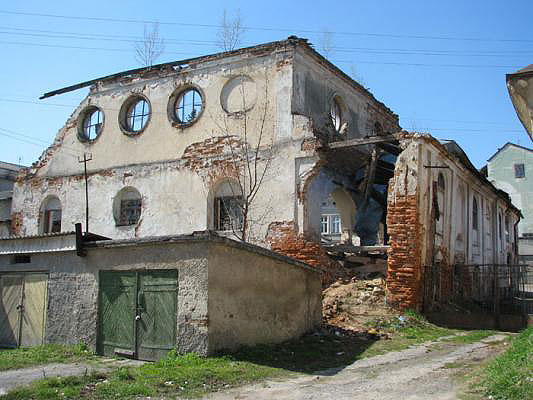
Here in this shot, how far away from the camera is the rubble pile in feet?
47.3

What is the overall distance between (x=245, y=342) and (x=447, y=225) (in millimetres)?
10142

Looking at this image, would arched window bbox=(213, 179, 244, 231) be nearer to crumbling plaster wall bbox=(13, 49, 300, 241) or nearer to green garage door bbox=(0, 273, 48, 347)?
crumbling plaster wall bbox=(13, 49, 300, 241)

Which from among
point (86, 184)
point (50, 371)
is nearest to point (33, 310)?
point (50, 371)

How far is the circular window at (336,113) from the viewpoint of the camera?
64.8 ft

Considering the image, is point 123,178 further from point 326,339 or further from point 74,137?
point 326,339

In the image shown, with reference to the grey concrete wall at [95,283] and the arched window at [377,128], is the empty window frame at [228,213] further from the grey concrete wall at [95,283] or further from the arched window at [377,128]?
the arched window at [377,128]

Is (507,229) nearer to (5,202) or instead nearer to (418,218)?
(418,218)

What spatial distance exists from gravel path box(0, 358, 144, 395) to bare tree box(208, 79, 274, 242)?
24.0 feet

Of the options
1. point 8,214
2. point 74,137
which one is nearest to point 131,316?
point 74,137

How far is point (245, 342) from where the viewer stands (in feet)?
35.7

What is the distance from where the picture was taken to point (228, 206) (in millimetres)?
18562

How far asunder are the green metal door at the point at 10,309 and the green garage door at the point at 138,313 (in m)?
2.53

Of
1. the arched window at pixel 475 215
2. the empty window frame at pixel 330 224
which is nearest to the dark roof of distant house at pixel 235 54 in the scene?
the arched window at pixel 475 215

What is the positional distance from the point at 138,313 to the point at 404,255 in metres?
7.59
